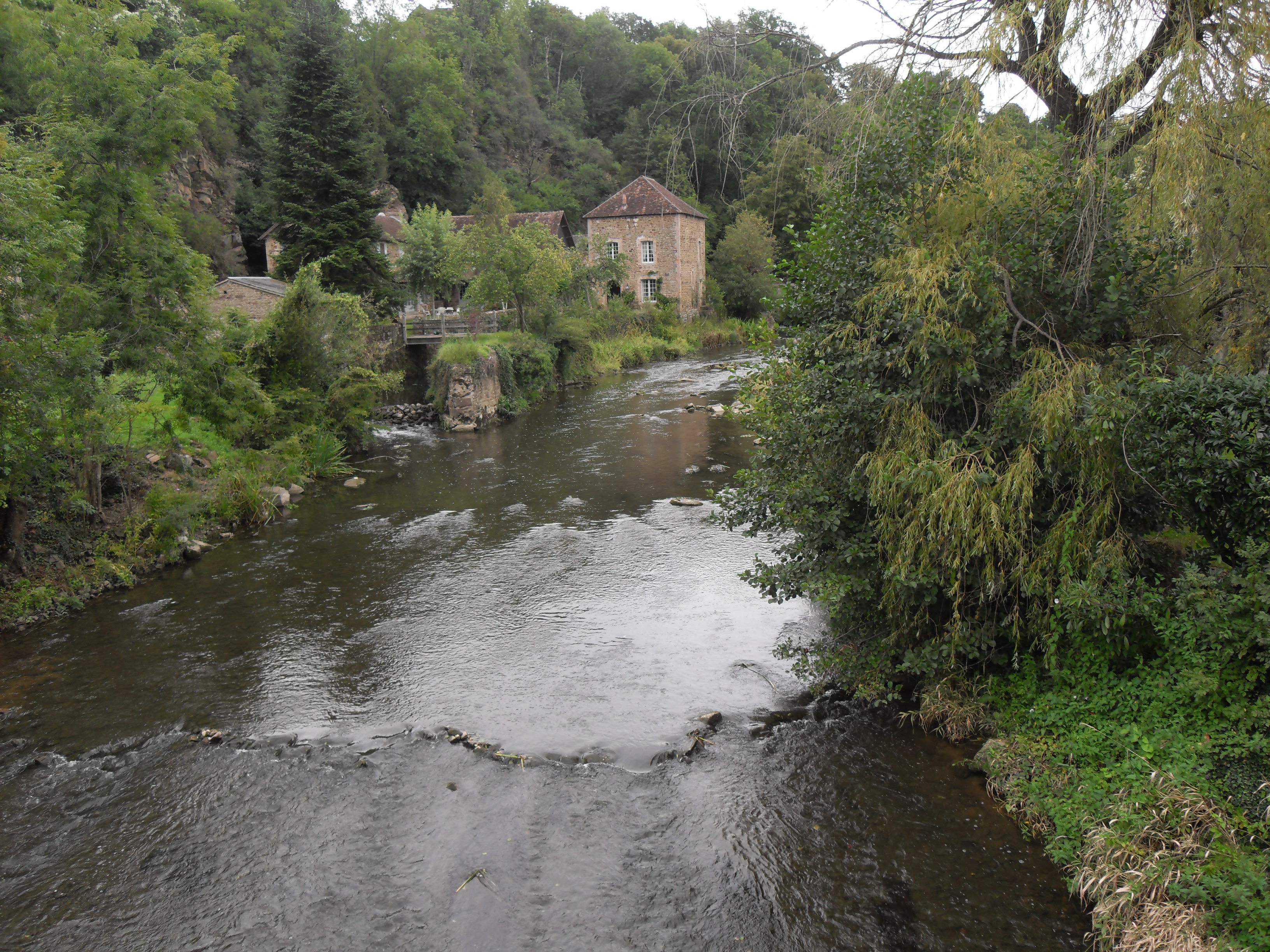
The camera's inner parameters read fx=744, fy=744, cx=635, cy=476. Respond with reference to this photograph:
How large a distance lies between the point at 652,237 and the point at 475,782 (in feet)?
143

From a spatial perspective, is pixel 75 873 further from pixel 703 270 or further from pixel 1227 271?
pixel 703 270

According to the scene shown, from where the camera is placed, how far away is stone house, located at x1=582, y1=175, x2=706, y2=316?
46.4m

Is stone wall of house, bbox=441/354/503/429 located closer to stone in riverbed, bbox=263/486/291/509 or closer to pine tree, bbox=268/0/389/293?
pine tree, bbox=268/0/389/293

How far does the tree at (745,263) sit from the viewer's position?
161 feet

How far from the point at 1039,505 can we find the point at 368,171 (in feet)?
102

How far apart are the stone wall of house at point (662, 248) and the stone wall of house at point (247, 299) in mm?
23366

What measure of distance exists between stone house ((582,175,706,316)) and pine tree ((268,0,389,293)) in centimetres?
1768

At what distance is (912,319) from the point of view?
6.64 m

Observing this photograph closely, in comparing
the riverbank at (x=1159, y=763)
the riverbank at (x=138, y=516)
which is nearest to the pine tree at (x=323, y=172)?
the riverbank at (x=138, y=516)

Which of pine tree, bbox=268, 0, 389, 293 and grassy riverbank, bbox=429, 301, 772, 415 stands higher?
pine tree, bbox=268, 0, 389, 293

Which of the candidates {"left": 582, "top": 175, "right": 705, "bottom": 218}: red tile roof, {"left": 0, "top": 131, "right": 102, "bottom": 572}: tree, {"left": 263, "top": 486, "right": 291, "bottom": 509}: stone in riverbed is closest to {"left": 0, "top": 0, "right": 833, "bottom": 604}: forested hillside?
{"left": 0, "top": 131, "right": 102, "bottom": 572}: tree

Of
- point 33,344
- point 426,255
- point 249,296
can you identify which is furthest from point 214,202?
point 33,344

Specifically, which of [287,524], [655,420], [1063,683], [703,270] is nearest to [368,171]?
[655,420]

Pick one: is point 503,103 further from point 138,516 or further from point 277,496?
point 138,516
